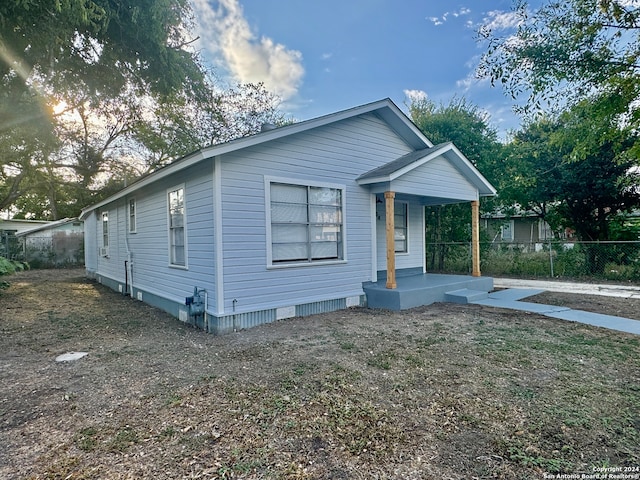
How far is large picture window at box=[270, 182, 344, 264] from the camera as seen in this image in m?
6.34

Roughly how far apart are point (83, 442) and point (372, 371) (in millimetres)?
2671

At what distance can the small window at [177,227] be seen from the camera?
6777mm

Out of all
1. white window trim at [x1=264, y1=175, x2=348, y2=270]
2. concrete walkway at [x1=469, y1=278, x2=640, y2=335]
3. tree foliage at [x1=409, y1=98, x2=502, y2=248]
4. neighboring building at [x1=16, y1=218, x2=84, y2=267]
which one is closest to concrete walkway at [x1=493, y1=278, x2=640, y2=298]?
concrete walkway at [x1=469, y1=278, x2=640, y2=335]

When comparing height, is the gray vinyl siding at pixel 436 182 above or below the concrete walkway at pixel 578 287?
above

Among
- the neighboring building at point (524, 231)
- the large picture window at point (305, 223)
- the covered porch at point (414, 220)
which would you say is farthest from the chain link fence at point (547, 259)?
the large picture window at point (305, 223)

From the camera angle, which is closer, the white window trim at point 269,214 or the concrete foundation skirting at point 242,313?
the concrete foundation skirting at point 242,313

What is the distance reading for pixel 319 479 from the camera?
2.15 meters

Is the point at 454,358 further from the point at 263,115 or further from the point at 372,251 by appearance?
the point at 263,115

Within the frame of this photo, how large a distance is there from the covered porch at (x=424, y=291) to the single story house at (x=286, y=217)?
0.06m

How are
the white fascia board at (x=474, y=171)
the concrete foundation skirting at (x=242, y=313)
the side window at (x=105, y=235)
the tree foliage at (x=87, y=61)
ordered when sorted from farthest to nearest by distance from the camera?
the side window at (x=105, y=235)
the white fascia board at (x=474, y=171)
the tree foliage at (x=87, y=61)
the concrete foundation skirting at (x=242, y=313)

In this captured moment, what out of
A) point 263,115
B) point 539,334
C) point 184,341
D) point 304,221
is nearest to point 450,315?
point 539,334

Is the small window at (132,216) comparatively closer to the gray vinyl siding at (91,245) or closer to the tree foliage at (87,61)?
the tree foliage at (87,61)

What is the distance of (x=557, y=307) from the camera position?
22.9 ft

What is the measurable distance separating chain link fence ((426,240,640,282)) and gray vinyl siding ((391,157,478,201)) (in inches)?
187
